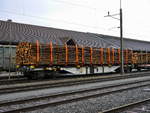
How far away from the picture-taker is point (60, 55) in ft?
64.0

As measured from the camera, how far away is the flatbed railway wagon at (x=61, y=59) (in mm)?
17641

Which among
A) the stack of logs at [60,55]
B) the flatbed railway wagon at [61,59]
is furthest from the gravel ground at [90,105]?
the stack of logs at [60,55]

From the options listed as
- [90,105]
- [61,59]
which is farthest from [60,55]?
[90,105]

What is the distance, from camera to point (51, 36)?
111 feet

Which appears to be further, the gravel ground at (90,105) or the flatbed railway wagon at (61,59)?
the flatbed railway wagon at (61,59)

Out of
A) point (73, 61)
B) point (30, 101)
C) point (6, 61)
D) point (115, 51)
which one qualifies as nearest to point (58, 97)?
point (30, 101)

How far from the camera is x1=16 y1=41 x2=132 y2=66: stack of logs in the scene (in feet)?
58.1

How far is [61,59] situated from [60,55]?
0.37m

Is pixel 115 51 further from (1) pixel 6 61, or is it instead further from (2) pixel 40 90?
(2) pixel 40 90

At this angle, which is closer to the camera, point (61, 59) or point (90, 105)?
point (90, 105)

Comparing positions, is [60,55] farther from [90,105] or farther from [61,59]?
[90,105]

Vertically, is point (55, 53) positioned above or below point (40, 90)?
above

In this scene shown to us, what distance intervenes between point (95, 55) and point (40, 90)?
11.4 meters

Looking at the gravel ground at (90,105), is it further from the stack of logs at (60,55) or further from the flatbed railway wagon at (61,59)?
the stack of logs at (60,55)
